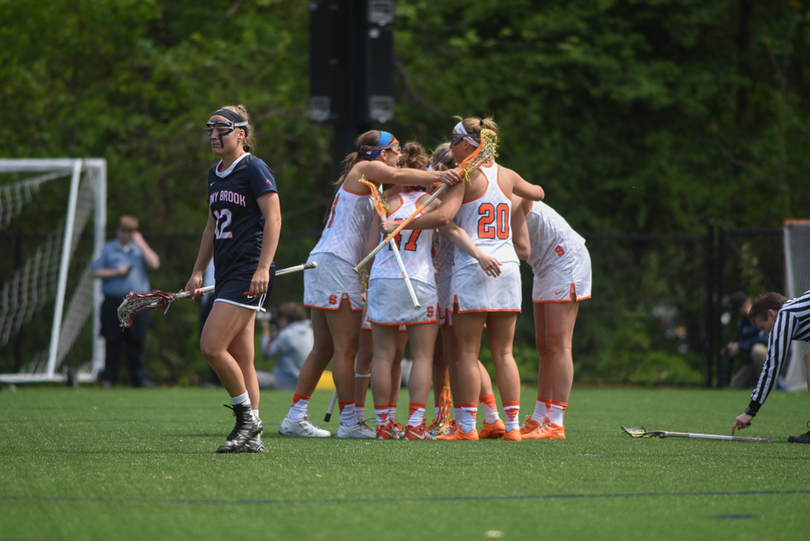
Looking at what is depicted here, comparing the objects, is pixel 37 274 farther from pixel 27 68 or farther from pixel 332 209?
pixel 332 209

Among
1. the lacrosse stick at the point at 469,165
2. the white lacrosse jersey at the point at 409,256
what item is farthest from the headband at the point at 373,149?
the lacrosse stick at the point at 469,165

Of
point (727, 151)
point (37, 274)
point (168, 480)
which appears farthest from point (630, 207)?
point (168, 480)

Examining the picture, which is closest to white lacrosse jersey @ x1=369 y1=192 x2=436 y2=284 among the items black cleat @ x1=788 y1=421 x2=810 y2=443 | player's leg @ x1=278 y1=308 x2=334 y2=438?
player's leg @ x1=278 y1=308 x2=334 y2=438

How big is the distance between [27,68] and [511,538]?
47.5 ft

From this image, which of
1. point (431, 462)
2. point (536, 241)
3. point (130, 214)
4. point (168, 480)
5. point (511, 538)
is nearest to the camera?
point (511, 538)

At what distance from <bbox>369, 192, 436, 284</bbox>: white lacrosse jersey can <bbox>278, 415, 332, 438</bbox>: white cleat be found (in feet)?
3.46

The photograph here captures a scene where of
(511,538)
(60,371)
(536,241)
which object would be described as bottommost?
(60,371)

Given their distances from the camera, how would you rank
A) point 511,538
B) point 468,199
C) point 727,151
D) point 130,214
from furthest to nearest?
point 727,151 < point 130,214 < point 468,199 < point 511,538

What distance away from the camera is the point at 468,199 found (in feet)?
19.4

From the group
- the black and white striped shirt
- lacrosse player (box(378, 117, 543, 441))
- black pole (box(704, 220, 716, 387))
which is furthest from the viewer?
black pole (box(704, 220, 716, 387))

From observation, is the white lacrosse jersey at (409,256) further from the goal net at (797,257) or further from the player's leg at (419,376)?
the goal net at (797,257)

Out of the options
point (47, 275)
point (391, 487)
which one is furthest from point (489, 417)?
point (47, 275)

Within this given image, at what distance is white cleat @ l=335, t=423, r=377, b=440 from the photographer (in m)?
6.07

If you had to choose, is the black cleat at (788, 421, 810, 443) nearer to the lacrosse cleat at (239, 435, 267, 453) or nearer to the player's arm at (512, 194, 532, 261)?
the player's arm at (512, 194, 532, 261)
